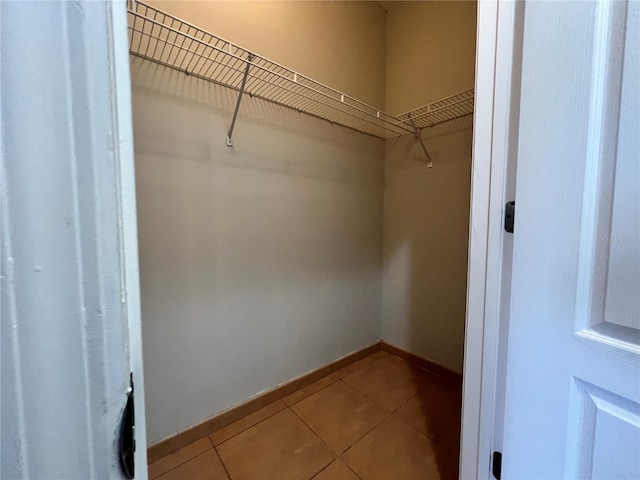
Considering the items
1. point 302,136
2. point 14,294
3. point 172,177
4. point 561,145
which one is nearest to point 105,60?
point 14,294

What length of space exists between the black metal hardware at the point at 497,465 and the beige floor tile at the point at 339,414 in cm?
57

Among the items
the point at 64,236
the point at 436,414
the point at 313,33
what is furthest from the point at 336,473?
the point at 313,33

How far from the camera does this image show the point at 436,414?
128 centimetres

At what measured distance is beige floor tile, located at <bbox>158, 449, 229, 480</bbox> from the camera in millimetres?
966

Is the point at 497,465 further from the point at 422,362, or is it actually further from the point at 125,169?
the point at 125,169

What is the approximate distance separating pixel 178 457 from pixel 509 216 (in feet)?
4.83

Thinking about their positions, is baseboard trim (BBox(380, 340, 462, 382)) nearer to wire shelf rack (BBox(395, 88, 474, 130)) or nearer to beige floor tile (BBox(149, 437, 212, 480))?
beige floor tile (BBox(149, 437, 212, 480))

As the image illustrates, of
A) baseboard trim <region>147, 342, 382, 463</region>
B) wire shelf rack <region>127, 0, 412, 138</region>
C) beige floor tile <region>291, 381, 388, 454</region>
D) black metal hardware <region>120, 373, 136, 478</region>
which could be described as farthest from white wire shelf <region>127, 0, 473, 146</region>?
beige floor tile <region>291, 381, 388, 454</region>

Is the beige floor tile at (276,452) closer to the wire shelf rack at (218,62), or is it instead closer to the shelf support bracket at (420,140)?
the wire shelf rack at (218,62)

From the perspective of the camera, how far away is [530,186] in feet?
1.89

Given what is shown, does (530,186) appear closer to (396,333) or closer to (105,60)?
(105,60)

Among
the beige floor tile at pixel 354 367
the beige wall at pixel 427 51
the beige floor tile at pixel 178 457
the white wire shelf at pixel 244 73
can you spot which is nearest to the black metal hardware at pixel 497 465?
the beige floor tile at pixel 354 367

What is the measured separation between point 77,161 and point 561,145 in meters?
0.78

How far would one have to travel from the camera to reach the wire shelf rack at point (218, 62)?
35.0 inches
